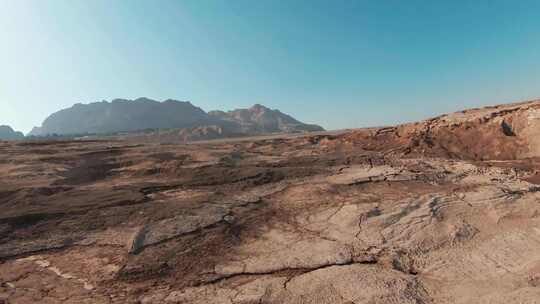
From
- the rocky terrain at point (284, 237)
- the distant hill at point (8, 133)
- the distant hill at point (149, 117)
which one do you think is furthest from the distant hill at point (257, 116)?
the rocky terrain at point (284, 237)

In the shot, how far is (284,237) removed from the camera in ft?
15.9

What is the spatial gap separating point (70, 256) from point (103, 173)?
316 inches

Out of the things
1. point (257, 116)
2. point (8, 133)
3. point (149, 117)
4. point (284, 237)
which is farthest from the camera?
point (8, 133)

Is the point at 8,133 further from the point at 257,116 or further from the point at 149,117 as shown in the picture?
the point at 257,116

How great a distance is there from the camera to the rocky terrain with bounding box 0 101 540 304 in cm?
344

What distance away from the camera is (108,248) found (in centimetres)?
487

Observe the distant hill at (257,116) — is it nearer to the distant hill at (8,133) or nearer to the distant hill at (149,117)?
the distant hill at (149,117)

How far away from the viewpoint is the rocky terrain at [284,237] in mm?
3443

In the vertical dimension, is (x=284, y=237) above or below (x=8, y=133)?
below

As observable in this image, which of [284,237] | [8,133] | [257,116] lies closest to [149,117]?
[257,116]

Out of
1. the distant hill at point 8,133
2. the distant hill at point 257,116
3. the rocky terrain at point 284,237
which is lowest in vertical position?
the rocky terrain at point 284,237

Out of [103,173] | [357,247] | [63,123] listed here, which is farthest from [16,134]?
[357,247]

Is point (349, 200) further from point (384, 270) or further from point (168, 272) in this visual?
point (168, 272)

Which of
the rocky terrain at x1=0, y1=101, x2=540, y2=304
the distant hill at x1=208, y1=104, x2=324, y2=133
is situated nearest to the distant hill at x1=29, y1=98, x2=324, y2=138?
the distant hill at x1=208, y1=104, x2=324, y2=133
